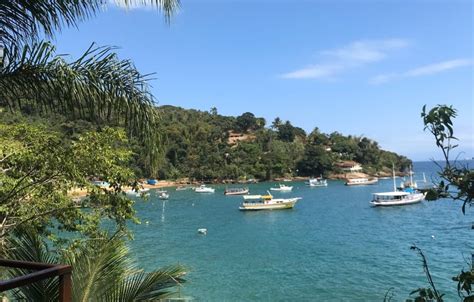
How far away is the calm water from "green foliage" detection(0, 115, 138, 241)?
2.03m

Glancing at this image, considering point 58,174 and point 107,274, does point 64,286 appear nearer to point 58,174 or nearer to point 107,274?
point 107,274

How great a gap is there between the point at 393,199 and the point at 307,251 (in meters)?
29.3

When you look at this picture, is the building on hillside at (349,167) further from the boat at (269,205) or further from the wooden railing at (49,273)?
the wooden railing at (49,273)

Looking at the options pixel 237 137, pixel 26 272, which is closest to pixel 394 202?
pixel 26 272

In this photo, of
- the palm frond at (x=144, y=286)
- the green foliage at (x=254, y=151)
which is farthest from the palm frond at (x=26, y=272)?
the green foliage at (x=254, y=151)

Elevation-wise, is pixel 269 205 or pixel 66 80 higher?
pixel 66 80

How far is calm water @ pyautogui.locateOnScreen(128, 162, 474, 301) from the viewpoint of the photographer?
1869 cm

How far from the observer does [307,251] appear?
89.1 ft

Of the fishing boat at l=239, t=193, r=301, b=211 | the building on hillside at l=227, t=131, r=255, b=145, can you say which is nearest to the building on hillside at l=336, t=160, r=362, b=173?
the building on hillside at l=227, t=131, r=255, b=145

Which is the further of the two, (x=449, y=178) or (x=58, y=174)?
(x=58, y=174)

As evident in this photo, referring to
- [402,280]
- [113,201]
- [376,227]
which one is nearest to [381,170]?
[376,227]

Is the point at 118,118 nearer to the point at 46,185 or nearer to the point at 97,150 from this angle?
the point at 97,150

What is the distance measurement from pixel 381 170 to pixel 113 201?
122338mm

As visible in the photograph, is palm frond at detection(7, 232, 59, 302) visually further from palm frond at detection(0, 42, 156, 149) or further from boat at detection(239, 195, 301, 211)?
boat at detection(239, 195, 301, 211)
